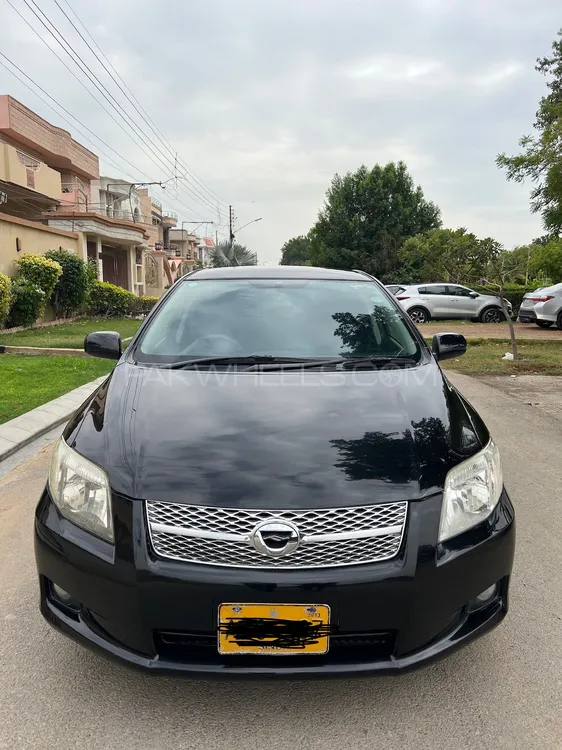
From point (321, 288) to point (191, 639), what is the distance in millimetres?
2326

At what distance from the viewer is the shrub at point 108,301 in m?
20.2

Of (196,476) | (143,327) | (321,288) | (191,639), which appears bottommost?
(191,639)

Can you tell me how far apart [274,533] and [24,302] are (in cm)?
1349

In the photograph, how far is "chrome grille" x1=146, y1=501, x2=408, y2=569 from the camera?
1828 millimetres

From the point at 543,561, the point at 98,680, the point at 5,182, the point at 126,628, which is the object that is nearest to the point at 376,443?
the point at 126,628

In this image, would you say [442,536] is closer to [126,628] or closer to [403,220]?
[126,628]

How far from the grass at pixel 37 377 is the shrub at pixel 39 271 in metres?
5.23

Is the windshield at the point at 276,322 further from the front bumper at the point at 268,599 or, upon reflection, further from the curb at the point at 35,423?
the curb at the point at 35,423

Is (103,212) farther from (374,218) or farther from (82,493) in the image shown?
(82,493)

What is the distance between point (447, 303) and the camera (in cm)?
1969

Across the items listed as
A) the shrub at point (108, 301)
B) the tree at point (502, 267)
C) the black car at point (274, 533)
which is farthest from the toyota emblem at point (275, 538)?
the shrub at point (108, 301)

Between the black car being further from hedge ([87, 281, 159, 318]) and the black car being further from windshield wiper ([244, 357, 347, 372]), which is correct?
hedge ([87, 281, 159, 318])

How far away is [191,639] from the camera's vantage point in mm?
1864

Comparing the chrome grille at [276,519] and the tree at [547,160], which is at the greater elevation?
the tree at [547,160]
